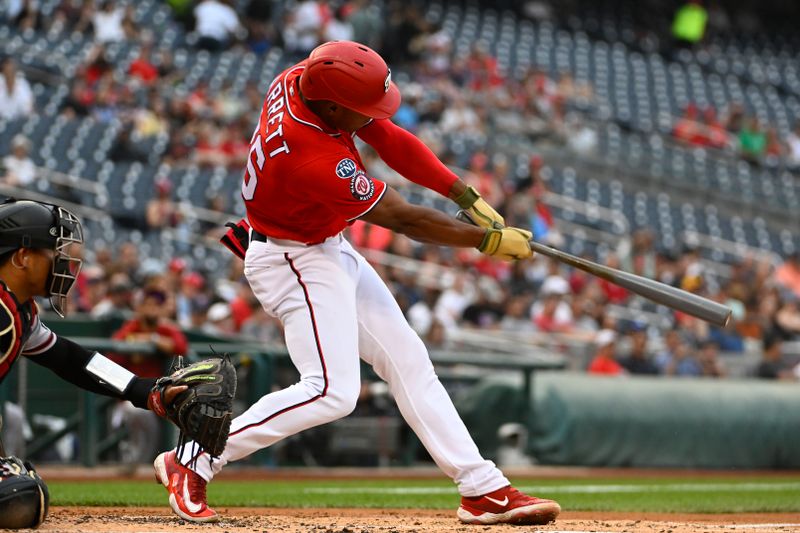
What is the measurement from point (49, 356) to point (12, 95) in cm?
976

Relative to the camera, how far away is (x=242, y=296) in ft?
35.4

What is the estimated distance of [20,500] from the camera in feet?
13.3

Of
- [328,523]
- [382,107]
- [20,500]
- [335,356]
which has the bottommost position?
[328,523]

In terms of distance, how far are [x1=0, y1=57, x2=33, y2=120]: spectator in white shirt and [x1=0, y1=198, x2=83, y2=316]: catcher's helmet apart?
9.65 m

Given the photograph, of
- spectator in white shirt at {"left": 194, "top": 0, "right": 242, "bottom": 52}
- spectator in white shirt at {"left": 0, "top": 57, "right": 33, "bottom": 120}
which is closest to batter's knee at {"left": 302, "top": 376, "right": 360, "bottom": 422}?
spectator in white shirt at {"left": 0, "top": 57, "right": 33, "bottom": 120}

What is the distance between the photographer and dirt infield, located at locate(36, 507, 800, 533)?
4383 millimetres

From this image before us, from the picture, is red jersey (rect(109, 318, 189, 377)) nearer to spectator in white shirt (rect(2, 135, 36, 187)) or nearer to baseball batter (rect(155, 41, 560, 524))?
spectator in white shirt (rect(2, 135, 36, 187))

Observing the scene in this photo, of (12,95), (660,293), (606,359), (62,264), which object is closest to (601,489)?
(606,359)

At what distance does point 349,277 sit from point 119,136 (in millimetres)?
9508

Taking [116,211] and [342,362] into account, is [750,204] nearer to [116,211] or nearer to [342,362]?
[116,211]

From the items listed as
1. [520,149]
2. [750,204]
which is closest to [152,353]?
[520,149]

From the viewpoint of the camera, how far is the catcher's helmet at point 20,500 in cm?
404

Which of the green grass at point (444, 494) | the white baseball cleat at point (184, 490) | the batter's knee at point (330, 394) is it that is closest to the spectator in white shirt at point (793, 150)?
the green grass at point (444, 494)

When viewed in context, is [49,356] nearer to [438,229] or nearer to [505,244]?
[438,229]
